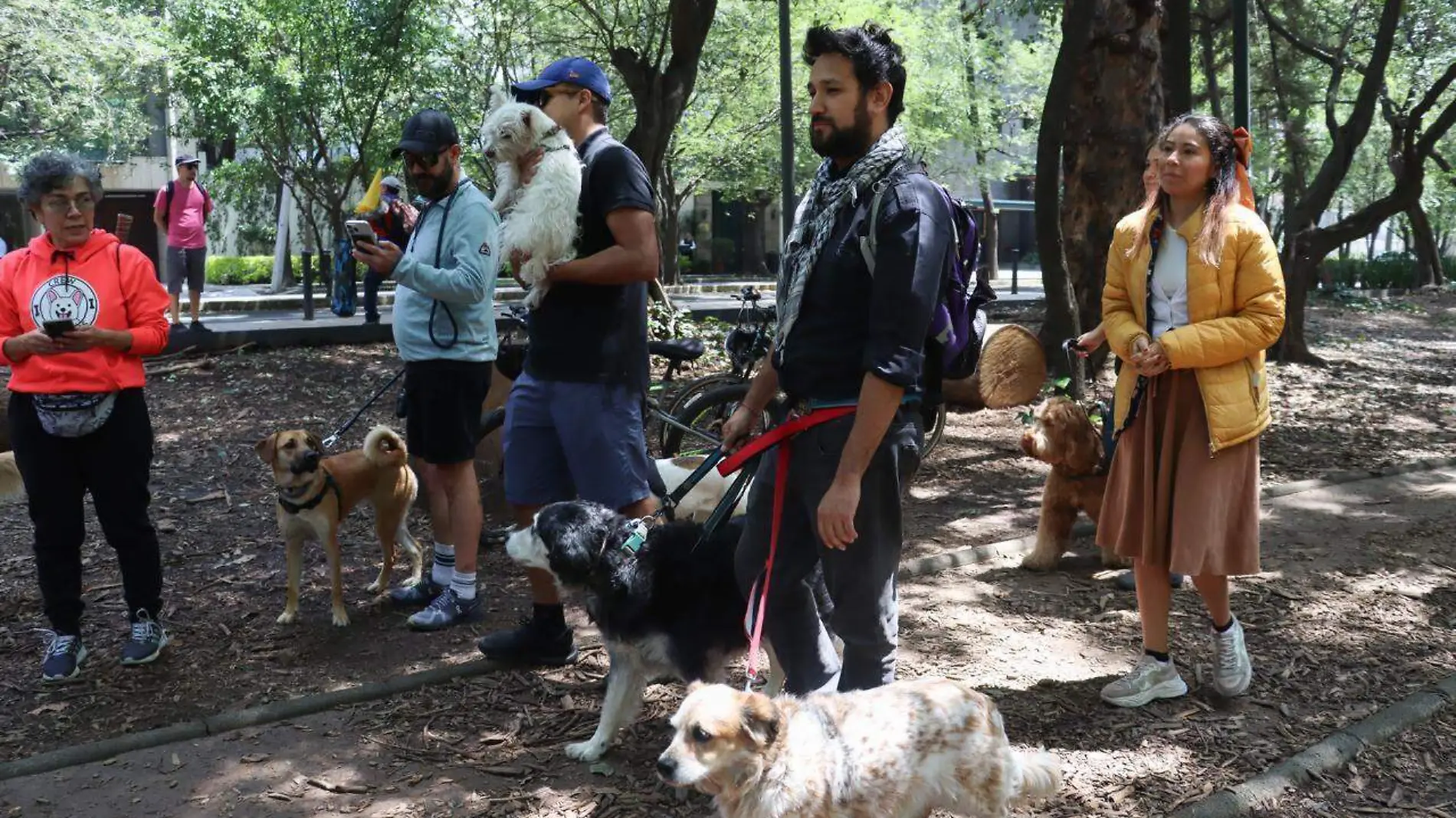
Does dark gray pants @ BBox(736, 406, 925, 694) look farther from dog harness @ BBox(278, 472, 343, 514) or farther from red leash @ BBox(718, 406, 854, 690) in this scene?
dog harness @ BBox(278, 472, 343, 514)

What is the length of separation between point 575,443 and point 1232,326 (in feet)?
7.51

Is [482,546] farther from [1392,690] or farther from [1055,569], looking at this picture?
[1392,690]

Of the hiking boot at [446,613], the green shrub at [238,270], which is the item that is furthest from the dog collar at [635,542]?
the green shrub at [238,270]

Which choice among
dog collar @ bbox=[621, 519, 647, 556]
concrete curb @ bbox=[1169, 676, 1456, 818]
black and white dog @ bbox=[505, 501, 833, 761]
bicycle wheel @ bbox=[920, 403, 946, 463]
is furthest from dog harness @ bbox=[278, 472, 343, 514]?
bicycle wheel @ bbox=[920, 403, 946, 463]

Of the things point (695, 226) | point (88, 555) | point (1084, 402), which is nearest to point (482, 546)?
point (88, 555)

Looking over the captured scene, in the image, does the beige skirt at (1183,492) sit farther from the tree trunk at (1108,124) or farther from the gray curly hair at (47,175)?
the tree trunk at (1108,124)

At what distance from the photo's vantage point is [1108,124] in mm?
10109

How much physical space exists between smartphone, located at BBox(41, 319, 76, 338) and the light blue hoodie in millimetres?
1178

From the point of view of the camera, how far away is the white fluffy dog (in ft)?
13.2

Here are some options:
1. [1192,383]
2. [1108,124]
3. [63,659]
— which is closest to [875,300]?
[1192,383]

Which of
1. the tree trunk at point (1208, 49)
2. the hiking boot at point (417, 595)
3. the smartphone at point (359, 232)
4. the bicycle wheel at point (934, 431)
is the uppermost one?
the tree trunk at point (1208, 49)

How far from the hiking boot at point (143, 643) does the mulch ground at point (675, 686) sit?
2.2 inches

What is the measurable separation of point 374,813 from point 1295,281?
43.5 feet

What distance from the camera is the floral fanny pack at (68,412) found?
4.39 m
